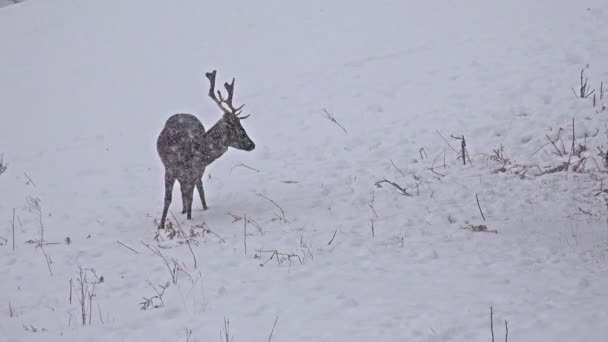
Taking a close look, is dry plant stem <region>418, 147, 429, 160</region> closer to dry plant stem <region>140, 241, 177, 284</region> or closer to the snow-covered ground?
the snow-covered ground

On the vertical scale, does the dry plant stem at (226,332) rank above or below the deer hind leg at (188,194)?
below

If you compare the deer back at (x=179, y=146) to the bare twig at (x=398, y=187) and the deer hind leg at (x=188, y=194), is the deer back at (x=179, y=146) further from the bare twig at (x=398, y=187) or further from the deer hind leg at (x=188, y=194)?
the bare twig at (x=398, y=187)

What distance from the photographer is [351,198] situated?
784 centimetres

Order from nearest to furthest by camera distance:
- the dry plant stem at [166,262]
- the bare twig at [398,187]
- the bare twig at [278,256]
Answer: the dry plant stem at [166,262], the bare twig at [278,256], the bare twig at [398,187]

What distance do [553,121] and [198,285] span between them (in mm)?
6442

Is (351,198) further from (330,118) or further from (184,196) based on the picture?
(330,118)

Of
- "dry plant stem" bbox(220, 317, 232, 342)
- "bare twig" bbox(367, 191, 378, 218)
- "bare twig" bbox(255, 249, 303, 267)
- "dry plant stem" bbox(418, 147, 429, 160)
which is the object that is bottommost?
"dry plant stem" bbox(220, 317, 232, 342)

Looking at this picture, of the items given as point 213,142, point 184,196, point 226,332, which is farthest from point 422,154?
point 226,332

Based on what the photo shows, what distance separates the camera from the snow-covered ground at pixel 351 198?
15.6 feet

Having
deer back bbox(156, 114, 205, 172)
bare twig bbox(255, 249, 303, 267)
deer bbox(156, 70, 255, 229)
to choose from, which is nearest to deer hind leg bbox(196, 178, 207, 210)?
deer bbox(156, 70, 255, 229)

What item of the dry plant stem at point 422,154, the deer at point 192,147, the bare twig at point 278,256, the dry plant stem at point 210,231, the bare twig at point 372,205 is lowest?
the bare twig at point 278,256

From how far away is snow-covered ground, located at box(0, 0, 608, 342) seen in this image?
4770 mm

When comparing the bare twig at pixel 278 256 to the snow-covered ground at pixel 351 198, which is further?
the bare twig at pixel 278 256

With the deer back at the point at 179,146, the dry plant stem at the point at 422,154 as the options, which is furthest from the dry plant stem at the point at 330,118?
the deer back at the point at 179,146
